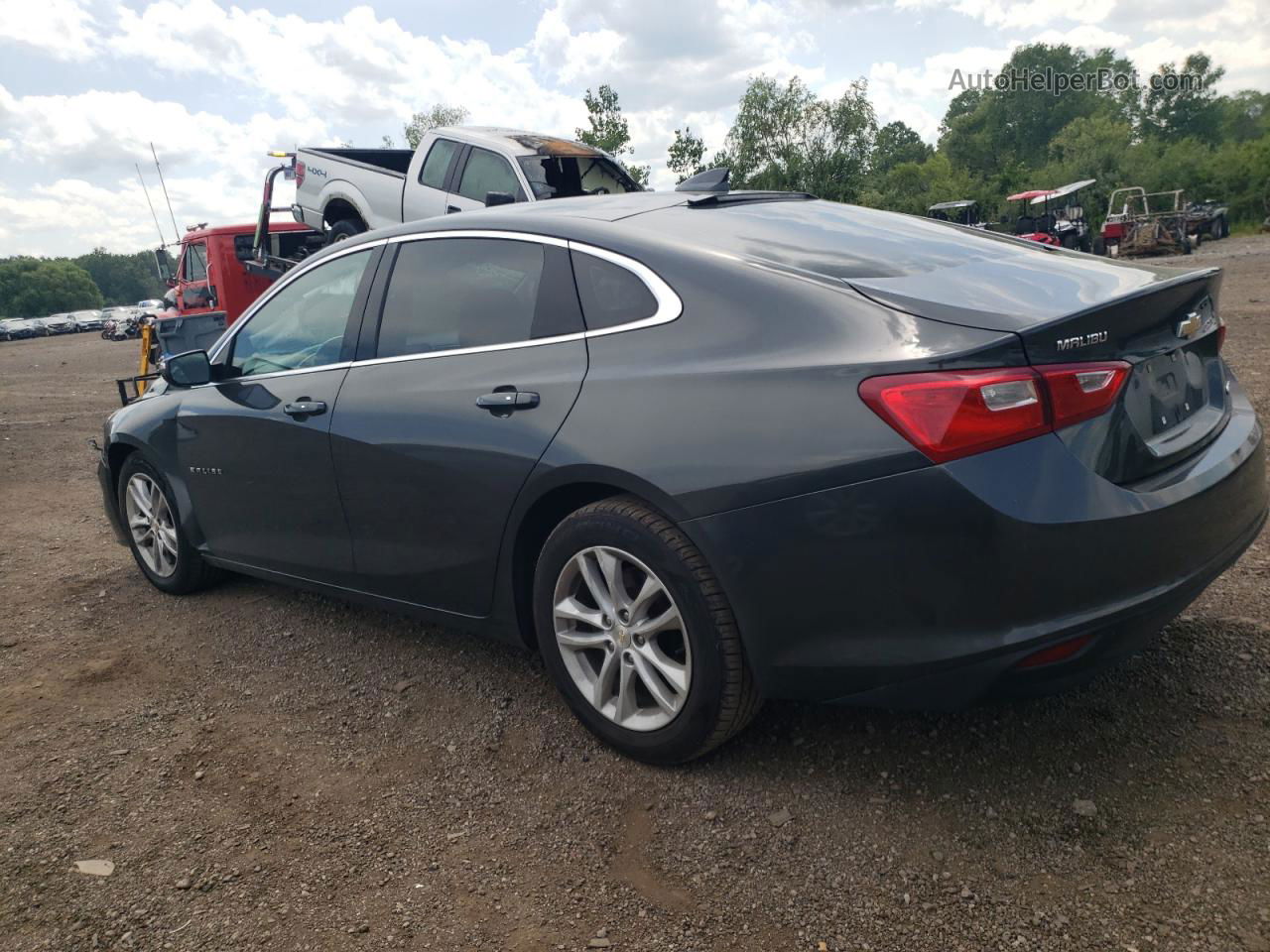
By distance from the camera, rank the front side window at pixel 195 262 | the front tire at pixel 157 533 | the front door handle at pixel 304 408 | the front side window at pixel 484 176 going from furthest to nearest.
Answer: the front side window at pixel 195 262
the front side window at pixel 484 176
the front tire at pixel 157 533
the front door handle at pixel 304 408

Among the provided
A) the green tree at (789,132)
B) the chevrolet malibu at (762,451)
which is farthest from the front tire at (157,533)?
the green tree at (789,132)

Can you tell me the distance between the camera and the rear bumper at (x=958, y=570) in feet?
7.38

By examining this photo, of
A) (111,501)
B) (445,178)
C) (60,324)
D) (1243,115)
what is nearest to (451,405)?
(111,501)

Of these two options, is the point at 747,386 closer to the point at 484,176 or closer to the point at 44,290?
the point at 484,176

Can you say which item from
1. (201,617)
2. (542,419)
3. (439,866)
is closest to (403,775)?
(439,866)

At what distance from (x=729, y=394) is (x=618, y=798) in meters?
1.17

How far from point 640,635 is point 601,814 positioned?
49 centimetres

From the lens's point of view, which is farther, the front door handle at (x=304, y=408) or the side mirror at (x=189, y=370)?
the side mirror at (x=189, y=370)

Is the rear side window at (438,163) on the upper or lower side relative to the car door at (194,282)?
upper

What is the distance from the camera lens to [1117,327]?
2445mm

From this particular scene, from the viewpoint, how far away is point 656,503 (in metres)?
2.66

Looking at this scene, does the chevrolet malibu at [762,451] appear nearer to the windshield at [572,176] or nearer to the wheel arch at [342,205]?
the windshield at [572,176]

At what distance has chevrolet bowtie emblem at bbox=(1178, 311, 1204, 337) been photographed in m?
2.66

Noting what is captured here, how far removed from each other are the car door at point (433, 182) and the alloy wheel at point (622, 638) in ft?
27.7
